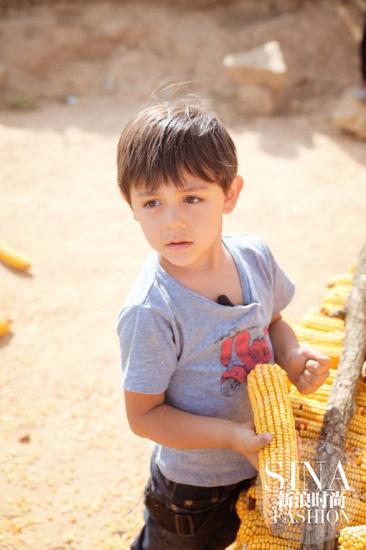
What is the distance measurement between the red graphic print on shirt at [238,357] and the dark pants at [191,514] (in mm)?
427

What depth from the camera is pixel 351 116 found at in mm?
7434

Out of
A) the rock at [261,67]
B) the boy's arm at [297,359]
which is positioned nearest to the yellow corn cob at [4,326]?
the boy's arm at [297,359]

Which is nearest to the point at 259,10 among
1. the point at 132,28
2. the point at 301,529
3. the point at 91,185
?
the point at 132,28

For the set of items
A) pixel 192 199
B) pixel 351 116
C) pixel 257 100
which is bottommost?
pixel 257 100

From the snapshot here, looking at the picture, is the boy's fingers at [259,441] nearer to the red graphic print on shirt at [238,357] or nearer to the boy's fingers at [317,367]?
the red graphic print on shirt at [238,357]

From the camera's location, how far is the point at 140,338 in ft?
6.12

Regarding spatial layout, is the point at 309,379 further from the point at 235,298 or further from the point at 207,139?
the point at 207,139

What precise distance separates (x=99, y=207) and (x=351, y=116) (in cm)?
351

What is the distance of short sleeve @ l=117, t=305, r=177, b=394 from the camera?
6.12 feet

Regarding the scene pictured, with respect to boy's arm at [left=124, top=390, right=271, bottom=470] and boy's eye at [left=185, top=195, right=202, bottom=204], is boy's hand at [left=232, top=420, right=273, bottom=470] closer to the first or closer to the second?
boy's arm at [left=124, top=390, right=271, bottom=470]

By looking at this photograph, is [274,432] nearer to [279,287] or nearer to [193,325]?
[193,325]

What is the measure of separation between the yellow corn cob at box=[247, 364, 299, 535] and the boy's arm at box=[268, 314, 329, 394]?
0.81 ft

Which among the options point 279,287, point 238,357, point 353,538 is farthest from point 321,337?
point 353,538

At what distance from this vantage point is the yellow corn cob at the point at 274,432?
5.57ft
